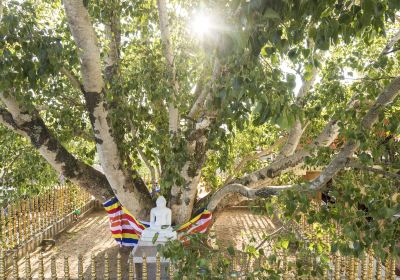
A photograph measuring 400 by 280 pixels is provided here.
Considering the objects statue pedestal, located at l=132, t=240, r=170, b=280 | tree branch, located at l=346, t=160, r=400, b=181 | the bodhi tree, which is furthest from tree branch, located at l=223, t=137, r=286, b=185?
tree branch, located at l=346, t=160, r=400, b=181

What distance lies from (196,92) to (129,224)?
2.88 metres

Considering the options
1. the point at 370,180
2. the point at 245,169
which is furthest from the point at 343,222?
the point at 245,169

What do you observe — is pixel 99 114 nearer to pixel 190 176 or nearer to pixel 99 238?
pixel 190 176

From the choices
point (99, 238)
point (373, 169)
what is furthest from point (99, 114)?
point (99, 238)

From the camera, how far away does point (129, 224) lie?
23.1 feet

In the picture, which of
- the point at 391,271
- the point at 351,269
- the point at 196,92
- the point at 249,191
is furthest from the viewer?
the point at 196,92

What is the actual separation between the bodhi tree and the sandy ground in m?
1.85

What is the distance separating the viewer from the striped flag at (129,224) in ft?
21.0

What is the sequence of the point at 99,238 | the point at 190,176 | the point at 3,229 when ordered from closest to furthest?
the point at 190,176 → the point at 3,229 → the point at 99,238

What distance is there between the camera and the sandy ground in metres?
7.25

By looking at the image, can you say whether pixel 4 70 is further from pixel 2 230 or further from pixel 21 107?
pixel 2 230

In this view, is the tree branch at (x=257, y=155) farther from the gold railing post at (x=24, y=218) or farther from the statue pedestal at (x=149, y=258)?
the gold railing post at (x=24, y=218)

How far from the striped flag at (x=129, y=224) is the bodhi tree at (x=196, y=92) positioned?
24 cm

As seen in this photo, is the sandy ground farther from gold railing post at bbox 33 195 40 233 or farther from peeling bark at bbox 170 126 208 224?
peeling bark at bbox 170 126 208 224
